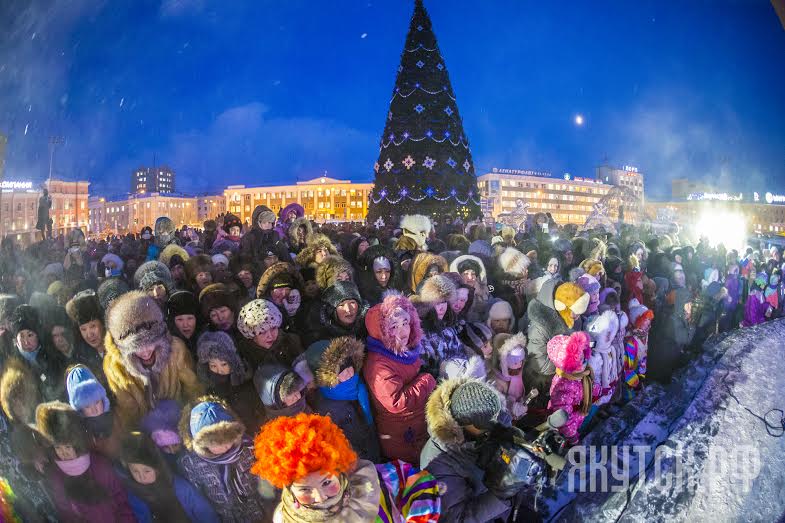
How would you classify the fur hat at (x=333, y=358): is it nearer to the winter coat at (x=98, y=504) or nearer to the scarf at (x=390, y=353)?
the scarf at (x=390, y=353)

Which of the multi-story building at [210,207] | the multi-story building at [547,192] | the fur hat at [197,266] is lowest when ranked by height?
the fur hat at [197,266]

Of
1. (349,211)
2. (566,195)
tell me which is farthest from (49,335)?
(566,195)

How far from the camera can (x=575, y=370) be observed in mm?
3582

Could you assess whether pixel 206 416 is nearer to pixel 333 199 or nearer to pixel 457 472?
pixel 457 472

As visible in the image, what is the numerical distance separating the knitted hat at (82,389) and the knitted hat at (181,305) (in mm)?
1291

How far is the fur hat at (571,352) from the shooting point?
11.7ft

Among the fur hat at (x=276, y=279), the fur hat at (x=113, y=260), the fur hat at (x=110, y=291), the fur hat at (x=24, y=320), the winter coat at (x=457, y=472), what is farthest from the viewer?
the fur hat at (x=113, y=260)

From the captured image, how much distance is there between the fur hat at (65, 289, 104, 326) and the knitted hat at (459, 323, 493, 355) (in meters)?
2.74

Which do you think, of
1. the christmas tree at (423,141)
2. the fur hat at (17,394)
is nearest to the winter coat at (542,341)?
the fur hat at (17,394)

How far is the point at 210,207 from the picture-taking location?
704cm

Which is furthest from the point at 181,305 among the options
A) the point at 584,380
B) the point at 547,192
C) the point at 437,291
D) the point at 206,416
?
the point at 547,192

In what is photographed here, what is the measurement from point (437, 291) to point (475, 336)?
1.77 ft

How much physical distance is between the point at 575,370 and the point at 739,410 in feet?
3.73

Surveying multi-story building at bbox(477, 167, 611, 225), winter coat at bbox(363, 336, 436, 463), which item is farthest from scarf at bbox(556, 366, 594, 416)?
multi-story building at bbox(477, 167, 611, 225)
